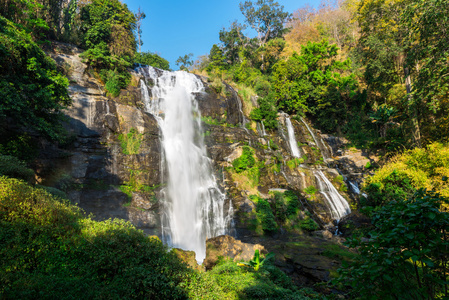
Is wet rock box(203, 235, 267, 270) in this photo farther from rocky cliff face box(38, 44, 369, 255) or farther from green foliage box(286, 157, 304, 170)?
green foliage box(286, 157, 304, 170)

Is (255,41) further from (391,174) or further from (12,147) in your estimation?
(12,147)

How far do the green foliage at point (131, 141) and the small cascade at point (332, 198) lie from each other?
567 inches

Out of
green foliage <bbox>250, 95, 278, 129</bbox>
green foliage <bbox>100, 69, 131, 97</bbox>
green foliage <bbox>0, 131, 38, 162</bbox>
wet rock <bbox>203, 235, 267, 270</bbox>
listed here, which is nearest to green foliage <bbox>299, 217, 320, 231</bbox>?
wet rock <bbox>203, 235, 267, 270</bbox>

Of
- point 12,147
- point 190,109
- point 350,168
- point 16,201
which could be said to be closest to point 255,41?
point 190,109

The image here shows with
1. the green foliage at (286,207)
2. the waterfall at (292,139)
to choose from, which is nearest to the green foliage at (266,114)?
the waterfall at (292,139)

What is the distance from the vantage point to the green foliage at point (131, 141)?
15.4 metres

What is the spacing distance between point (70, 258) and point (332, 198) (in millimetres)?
17313

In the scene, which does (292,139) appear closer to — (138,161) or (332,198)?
(332,198)

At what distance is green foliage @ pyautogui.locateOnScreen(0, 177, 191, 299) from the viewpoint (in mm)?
3955

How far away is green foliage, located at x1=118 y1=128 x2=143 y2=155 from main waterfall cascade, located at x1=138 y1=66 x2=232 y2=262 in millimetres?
1722

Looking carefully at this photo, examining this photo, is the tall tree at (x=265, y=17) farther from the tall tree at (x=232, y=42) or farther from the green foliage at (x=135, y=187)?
the green foliage at (x=135, y=187)

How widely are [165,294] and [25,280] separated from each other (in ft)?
7.77

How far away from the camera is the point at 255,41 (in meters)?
39.1

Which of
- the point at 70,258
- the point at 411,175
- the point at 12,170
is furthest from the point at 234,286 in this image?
the point at 411,175
